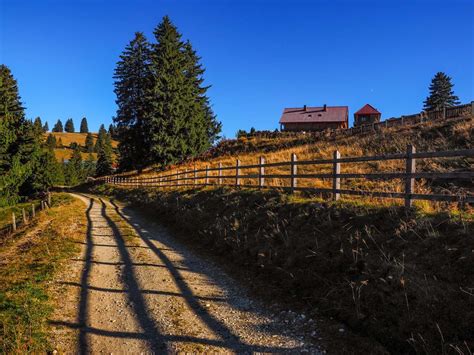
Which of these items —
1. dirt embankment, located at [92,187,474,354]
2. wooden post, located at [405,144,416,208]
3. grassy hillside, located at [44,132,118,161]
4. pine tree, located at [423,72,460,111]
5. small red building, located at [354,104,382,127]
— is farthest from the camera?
grassy hillside, located at [44,132,118,161]

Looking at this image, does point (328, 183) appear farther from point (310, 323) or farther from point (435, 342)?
point (435, 342)

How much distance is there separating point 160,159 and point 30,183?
81.4ft

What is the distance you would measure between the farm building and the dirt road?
73.1 meters

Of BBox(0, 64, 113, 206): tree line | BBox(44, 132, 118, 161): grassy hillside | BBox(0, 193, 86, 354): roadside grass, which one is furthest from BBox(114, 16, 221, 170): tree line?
BBox(44, 132, 118, 161): grassy hillside

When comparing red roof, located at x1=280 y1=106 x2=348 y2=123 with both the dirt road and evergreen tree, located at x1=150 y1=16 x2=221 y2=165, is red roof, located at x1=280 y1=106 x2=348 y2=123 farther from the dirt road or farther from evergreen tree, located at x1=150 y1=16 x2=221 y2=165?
the dirt road

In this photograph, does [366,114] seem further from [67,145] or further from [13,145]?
[67,145]

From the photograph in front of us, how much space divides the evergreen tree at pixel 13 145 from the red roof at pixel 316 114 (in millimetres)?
55561

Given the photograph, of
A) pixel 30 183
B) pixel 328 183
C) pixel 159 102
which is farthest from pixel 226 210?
pixel 30 183

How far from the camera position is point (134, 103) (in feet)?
149

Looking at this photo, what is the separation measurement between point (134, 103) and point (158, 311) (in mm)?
43627

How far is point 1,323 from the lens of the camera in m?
4.81

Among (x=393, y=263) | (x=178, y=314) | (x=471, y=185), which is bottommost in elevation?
(x=178, y=314)

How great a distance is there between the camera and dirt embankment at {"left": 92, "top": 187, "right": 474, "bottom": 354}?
13.3 ft

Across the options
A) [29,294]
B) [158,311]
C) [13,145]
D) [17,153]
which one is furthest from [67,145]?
[158,311]
